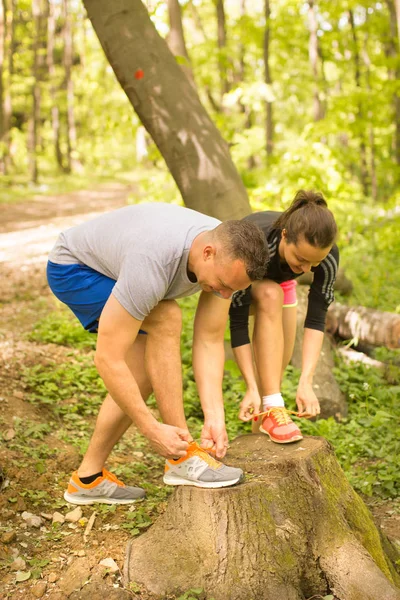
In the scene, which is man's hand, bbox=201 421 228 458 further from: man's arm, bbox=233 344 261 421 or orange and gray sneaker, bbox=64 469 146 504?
orange and gray sneaker, bbox=64 469 146 504

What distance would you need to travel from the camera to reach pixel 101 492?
3.40 m

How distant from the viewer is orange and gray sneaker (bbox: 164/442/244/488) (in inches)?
115

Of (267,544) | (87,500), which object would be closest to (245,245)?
(267,544)

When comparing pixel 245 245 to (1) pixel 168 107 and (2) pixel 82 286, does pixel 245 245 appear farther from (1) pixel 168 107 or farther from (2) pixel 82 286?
(1) pixel 168 107

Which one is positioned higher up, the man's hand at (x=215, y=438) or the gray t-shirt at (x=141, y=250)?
the gray t-shirt at (x=141, y=250)

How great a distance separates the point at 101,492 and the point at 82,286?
1.16m

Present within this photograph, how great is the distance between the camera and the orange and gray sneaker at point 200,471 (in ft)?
9.54

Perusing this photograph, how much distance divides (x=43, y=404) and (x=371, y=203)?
1113 cm

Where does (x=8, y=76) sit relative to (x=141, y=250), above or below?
above

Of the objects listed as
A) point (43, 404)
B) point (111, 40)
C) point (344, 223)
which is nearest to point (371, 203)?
point (344, 223)

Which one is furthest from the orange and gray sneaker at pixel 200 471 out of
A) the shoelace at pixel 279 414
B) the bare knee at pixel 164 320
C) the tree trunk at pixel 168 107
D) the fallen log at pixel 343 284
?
the fallen log at pixel 343 284

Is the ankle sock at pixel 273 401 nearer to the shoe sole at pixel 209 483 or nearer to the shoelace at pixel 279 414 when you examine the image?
the shoelace at pixel 279 414

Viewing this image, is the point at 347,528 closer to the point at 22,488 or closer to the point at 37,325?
the point at 22,488

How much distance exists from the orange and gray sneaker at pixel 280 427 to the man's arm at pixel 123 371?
24.2 inches
